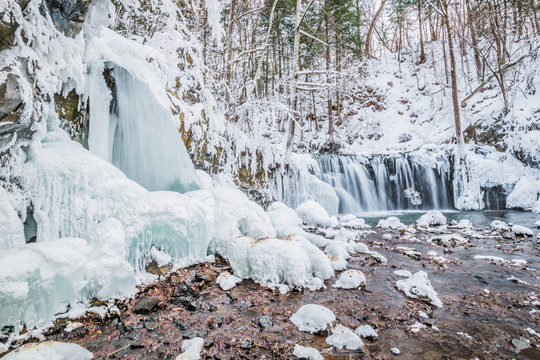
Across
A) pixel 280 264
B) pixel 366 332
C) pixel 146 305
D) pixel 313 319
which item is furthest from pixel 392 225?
pixel 146 305

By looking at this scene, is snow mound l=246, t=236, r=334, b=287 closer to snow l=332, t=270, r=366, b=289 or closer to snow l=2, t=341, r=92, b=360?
snow l=332, t=270, r=366, b=289

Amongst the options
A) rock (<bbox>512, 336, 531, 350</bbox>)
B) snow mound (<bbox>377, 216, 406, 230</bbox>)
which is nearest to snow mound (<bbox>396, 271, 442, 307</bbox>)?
rock (<bbox>512, 336, 531, 350</bbox>)

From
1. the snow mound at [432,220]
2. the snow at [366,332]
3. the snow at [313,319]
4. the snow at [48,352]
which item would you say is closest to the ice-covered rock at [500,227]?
the snow mound at [432,220]

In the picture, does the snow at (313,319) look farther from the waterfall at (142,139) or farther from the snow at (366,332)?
the waterfall at (142,139)

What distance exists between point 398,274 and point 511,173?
8912mm

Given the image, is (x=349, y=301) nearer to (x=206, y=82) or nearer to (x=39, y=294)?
(x=39, y=294)

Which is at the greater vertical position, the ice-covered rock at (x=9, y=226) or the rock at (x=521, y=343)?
the ice-covered rock at (x=9, y=226)

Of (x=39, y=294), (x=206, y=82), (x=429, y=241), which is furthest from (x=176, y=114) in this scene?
(x=429, y=241)

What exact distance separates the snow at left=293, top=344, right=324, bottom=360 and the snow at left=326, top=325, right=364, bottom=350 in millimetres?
160

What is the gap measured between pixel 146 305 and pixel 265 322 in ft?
3.43

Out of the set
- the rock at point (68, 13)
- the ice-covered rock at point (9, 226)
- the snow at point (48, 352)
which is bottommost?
the snow at point (48, 352)

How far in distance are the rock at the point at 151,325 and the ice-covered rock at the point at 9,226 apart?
1.39 metres

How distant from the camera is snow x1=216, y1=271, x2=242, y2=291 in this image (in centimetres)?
258

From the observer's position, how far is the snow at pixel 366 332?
1801 millimetres
